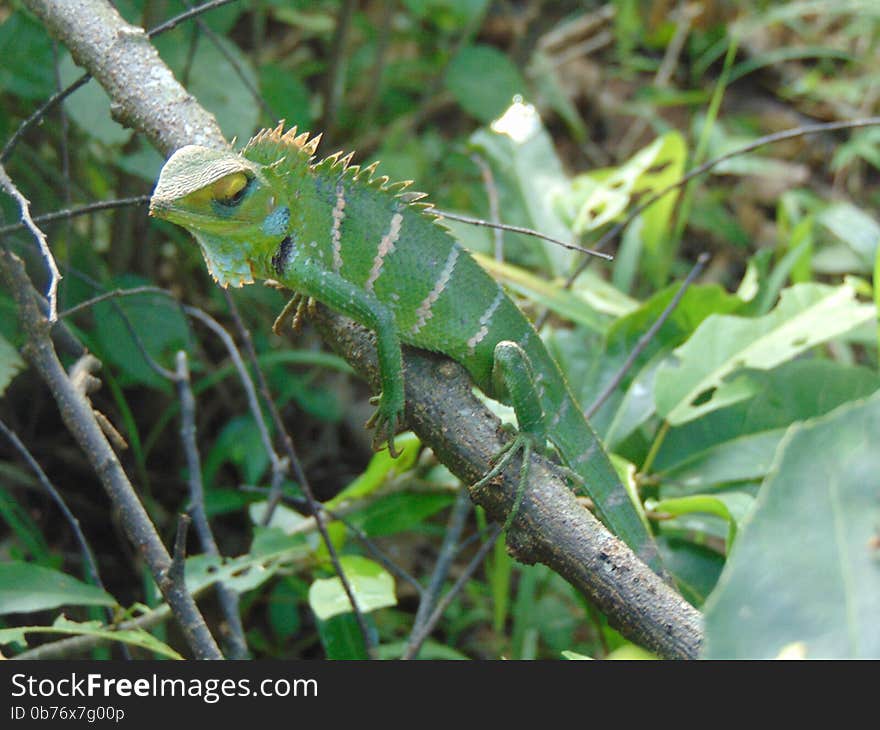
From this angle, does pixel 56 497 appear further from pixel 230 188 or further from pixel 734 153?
pixel 734 153

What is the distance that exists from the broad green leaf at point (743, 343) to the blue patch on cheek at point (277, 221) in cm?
124

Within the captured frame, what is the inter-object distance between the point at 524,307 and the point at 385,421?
5.84ft

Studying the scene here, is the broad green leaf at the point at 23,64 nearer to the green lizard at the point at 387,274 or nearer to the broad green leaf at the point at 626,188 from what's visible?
the green lizard at the point at 387,274

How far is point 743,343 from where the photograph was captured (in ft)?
8.87

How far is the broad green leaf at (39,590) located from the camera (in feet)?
6.96

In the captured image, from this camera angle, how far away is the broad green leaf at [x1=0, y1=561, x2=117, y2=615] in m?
2.12

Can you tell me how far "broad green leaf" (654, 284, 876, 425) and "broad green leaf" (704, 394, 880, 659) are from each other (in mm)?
1473

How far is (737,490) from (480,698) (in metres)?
1.39

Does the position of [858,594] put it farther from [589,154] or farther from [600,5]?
[600,5]

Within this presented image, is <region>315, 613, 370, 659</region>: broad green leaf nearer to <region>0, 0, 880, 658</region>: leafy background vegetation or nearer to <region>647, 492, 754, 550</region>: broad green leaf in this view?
<region>0, 0, 880, 658</region>: leafy background vegetation

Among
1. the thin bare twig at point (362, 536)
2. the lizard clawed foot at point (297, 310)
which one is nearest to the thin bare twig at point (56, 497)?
the thin bare twig at point (362, 536)

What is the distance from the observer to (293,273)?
2133 mm

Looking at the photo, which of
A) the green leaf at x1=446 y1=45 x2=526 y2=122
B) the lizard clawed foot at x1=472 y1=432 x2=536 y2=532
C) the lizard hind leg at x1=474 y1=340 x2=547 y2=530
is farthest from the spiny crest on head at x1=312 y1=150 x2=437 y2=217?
the green leaf at x1=446 y1=45 x2=526 y2=122

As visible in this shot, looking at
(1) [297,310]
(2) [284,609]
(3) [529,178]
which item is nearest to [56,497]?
(1) [297,310]
